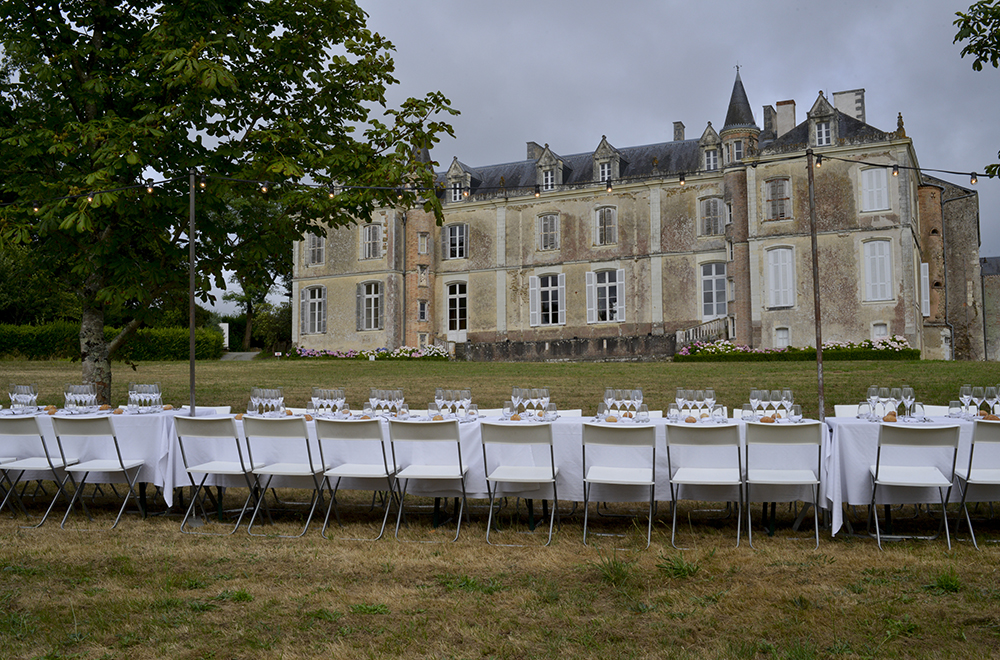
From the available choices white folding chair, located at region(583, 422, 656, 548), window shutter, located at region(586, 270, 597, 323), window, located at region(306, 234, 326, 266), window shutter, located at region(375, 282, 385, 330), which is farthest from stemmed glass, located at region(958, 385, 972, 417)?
window, located at region(306, 234, 326, 266)

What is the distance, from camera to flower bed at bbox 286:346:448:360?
1016 inches

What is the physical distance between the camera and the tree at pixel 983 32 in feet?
20.9

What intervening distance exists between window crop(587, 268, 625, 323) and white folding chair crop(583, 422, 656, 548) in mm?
21537

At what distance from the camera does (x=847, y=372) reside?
14359mm

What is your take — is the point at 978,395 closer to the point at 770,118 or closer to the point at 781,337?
the point at 781,337

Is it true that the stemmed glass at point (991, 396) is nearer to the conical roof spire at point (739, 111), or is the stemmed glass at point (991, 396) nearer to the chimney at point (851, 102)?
the conical roof spire at point (739, 111)

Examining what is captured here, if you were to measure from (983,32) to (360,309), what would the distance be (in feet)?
76.8

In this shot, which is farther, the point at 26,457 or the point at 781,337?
the point at 781,337

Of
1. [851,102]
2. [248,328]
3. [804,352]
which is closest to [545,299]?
[804,352]

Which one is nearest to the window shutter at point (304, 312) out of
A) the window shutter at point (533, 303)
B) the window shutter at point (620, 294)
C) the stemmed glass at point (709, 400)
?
the window shutter at point (533, 303)

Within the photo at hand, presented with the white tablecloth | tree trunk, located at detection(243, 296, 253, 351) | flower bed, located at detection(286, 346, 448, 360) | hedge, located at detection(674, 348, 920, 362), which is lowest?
the white tablecloth

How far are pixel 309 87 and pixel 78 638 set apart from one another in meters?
6.04

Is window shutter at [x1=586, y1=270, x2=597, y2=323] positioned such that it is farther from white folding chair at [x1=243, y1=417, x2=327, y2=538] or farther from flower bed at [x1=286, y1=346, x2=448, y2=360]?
white folding chair at [x1=243, y1=417, x2=327, y2=538]

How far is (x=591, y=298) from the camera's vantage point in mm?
26484
